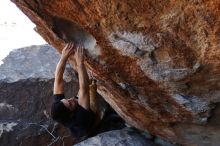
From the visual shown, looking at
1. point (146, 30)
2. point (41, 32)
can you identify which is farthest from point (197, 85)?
point (41, 32)

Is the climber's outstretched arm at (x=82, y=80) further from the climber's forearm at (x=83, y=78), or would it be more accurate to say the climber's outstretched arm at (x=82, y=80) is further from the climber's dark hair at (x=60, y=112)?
the climber's dark hair at (x=60, y=112)

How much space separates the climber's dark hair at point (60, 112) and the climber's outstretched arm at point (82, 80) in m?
0.16

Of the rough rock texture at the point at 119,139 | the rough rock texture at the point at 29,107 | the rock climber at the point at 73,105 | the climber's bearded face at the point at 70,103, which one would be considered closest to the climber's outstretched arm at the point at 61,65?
the rock climber at the point at 73,105

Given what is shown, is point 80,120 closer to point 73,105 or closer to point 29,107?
point 73,105

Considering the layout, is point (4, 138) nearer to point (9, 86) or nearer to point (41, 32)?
point (9, 86)

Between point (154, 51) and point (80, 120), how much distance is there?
1490mm

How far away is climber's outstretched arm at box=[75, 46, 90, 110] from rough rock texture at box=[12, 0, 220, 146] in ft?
0.25

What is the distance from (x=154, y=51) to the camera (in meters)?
2.70

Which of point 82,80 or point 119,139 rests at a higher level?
point 82,80

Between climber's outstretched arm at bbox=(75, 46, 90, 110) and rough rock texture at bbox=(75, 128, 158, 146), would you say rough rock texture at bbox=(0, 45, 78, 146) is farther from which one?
climber's outstretched arm at bbox=(75, 46, 90, 110)

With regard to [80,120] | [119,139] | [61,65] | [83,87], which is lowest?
[119,139]

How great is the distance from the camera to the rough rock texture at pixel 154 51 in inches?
93.2

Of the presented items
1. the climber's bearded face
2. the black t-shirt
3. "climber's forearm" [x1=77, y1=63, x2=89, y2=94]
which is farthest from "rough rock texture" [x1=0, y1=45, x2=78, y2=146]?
"climber's forearm" [x1=77, y1=63, x2=89, y2=94]

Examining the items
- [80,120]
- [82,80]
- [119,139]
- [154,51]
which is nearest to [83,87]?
[82,80]
